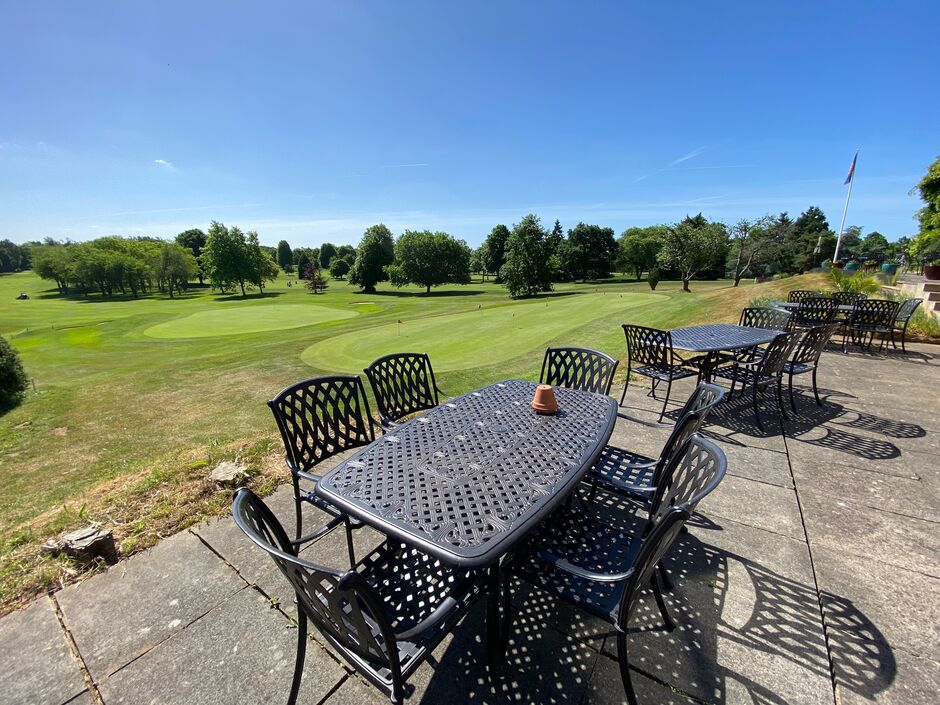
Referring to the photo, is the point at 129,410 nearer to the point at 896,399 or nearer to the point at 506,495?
the point at 506,495

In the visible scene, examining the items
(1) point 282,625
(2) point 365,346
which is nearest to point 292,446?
(1) point 282,625

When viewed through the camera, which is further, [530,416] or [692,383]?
[692,383]

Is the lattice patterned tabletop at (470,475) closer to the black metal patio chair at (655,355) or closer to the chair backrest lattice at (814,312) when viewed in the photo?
the black metal patio chair at (655,355)

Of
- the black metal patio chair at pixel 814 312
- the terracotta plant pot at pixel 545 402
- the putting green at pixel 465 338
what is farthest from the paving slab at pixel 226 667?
the black metal patio chair at pixel 814 312

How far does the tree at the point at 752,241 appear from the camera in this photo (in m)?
29.3

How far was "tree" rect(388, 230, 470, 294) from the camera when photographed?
4141 cm

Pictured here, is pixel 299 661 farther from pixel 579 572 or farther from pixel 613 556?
pixel 613 556

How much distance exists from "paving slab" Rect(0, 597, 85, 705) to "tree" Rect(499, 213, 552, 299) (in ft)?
112

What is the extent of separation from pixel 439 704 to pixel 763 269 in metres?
48.3

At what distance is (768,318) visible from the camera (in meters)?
6.04

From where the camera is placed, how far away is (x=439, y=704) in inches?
58.1

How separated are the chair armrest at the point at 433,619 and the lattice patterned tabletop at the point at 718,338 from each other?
378 cm

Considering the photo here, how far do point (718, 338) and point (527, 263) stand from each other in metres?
30.7

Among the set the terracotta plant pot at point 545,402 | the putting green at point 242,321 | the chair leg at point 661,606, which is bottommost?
the putting green at point 242,321
